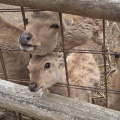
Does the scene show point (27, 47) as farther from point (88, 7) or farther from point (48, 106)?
point (88, 7)

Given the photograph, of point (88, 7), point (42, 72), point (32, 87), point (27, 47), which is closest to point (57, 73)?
point (42, 72)

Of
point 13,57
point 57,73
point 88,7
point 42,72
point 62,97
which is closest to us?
point 88,7

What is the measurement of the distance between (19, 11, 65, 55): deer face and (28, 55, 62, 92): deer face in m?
0.09

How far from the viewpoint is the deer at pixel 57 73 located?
275cm

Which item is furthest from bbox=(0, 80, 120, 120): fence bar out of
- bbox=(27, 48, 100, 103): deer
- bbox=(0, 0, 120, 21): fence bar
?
bbox=(0, 0, 120, 21): fence bar

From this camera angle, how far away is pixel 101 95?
4.23 metres

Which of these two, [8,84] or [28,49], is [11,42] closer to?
[8,84]

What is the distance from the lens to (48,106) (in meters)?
2.58

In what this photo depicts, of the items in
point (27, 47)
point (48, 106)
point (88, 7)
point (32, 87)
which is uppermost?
point (88, 7)

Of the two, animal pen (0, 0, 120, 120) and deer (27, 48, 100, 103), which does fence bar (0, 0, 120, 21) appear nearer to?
animal pen (0, 0, 120, 120)

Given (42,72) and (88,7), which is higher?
(88,7)

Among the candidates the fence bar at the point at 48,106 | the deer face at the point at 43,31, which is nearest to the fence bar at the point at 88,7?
the deer face at the point at 43,31

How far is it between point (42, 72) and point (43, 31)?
12.9 inches

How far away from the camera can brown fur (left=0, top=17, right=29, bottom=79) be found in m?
3.89
